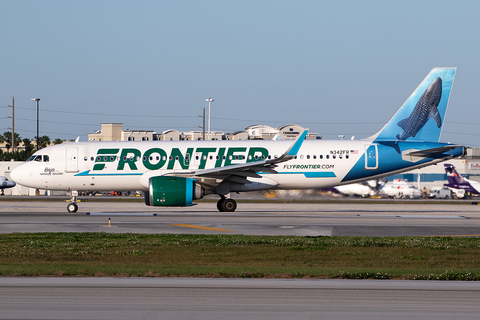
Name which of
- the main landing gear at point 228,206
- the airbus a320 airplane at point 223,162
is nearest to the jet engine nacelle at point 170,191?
the airbus a320 airplane at point 223,162

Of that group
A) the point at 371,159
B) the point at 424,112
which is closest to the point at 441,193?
the point at 424,112

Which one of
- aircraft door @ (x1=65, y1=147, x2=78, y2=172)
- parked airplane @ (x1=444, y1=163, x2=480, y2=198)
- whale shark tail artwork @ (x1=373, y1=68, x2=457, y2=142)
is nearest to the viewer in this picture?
aircraft door @ (x1=65, y1=147, x2=78, y2=172)

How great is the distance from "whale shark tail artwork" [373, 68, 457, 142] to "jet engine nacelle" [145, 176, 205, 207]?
12254mm

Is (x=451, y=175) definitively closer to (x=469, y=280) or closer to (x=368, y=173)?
(x=368, y=173)

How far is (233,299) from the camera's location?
8750mm

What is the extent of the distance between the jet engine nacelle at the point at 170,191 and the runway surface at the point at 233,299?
16.7 m

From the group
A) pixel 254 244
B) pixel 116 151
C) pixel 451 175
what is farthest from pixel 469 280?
pixel 451 175

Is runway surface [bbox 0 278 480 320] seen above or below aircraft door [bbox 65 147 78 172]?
below

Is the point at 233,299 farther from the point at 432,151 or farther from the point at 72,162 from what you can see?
the point at 432,151

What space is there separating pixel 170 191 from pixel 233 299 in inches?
744

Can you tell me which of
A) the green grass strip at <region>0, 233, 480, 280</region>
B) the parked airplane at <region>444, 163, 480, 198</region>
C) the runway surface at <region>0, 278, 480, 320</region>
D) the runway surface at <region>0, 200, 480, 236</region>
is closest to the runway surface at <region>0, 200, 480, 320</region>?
the runway surface at <region>0, 278, 480, 320</region>

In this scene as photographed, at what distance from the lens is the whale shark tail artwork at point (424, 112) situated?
1256 inches

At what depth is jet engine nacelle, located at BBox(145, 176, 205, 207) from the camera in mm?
27281

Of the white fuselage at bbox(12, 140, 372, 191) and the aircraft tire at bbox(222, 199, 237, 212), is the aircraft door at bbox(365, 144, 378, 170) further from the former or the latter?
the aircraft tire at bbox(222, 199, 237, 212)
